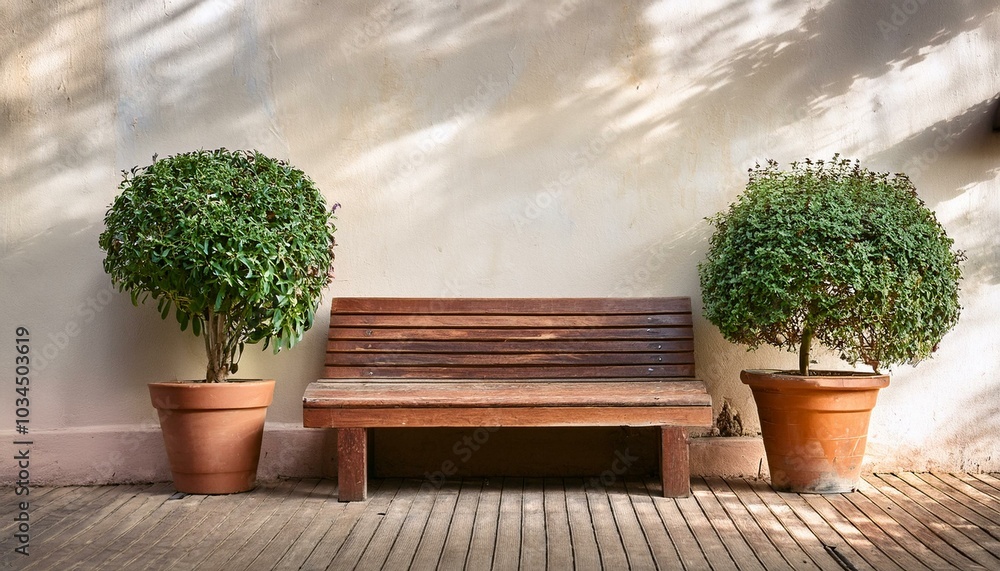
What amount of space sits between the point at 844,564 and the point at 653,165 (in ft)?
7.69

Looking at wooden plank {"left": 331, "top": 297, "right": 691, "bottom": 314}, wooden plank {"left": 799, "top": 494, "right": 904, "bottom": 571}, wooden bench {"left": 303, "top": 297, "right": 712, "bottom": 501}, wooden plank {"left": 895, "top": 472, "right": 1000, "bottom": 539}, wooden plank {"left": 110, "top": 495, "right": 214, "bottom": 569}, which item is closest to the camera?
wooden plank {"left": 799, "top": 494, "right": 904, "bottom": 571}

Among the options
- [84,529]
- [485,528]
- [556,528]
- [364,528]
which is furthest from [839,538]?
[84,529]

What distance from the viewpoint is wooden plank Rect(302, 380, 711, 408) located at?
12.4 ft

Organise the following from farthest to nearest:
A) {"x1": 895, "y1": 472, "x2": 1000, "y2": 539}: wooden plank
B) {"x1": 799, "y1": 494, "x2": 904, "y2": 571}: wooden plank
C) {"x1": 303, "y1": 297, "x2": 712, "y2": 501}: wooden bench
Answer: {"x1": 303, "y1": 297, "x2": 712, "y2": 501}: wooden bench → {"x1": 895, "y1": 472, "x2": 1000, "y2": 539}: wooden plank → {"x1": 799, "y1": 494, "x2": 904, "y2": 571}: wooden plank

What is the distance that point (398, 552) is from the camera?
3070mm

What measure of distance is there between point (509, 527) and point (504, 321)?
4.21ft

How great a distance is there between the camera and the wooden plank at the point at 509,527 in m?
2.96

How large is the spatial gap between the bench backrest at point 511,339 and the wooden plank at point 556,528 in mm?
569

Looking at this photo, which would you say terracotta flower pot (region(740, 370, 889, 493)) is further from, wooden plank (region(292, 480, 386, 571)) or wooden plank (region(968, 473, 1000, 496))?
wooden plank (region(292, 480, 386, 571))

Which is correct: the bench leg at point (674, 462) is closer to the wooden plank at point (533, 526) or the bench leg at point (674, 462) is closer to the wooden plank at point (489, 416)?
the wooden plank at point (489, 416)

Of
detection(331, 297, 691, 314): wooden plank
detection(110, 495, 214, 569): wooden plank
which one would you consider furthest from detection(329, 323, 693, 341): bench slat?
detection(110, 495, 214, 569): wooden plank

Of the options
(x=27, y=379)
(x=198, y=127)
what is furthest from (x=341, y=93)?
(x=27, y=379)

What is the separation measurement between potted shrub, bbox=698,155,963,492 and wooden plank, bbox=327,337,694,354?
0.32m

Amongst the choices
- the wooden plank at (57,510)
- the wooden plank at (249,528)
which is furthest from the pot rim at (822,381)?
the wooden plank at (57,510)
